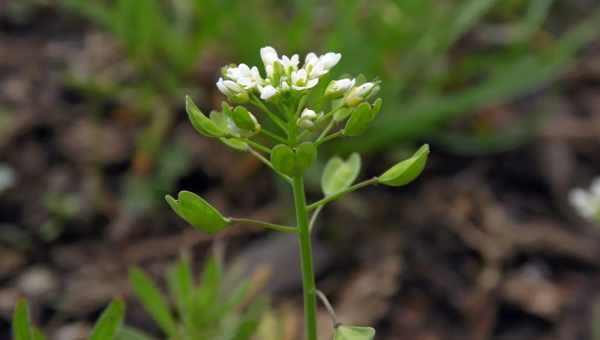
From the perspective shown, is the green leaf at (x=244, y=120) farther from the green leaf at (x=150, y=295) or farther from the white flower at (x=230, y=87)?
the green leaf at (x=150, y=295)

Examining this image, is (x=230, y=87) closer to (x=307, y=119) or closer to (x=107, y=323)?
(x=307, y=119)

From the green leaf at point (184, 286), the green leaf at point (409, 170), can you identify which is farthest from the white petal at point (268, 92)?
the green leaf at point (184, 286)

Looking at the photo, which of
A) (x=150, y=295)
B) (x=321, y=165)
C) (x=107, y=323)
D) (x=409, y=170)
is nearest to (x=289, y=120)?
(x=409, y=170)

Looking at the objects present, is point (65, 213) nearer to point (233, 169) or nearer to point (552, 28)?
point (233, 169)

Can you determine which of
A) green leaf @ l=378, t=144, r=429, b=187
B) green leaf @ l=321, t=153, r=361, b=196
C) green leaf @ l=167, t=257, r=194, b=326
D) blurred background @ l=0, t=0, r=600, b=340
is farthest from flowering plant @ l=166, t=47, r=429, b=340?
blurred background @ l=0, t=0, r=600, b=340

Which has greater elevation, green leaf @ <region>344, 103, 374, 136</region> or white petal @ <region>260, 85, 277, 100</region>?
white petal @ <region>260, 85, 277, 100</region>

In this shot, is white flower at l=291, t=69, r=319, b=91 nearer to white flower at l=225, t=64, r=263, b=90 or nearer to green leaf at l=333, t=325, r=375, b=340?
white flower at l=225, t=64, r=263, b=90

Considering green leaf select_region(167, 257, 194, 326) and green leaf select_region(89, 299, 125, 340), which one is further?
green leaf select_region(167, 257, 194, 326)
